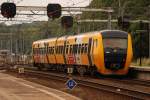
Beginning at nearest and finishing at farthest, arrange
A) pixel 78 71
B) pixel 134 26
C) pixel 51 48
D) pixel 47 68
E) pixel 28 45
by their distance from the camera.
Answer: pixel 78 71 → pixel 51 48 → pixel 47 68 → pixel 134 26 → pixel 28 45

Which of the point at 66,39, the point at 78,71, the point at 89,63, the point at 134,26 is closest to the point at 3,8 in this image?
the point at 66,39

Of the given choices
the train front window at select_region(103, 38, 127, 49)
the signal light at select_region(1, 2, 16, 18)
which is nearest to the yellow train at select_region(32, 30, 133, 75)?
the train front window at select_region(103, 38, 127, 49)

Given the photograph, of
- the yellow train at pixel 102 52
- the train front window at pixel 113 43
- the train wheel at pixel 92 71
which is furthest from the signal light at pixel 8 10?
the train front window at pixel 113 43

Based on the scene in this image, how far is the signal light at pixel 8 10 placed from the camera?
45.4 meters

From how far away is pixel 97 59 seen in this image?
34.2 m

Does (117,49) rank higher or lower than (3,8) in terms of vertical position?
lower

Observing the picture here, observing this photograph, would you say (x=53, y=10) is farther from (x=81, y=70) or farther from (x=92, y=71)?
(x=92, y=71)

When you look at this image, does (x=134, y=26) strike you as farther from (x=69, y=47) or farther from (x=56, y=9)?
(x=69, y=47)

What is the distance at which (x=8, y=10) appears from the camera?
1826 inches

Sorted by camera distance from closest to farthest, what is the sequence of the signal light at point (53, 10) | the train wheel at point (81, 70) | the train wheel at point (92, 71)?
the train wheel at point (92, 71)
the train wheel at point (81, 70)
the signal light at point (53, 10)

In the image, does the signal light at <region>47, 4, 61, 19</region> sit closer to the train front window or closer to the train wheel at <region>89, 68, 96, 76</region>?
the train wheel at <region>89, 68, 96, 76</region>

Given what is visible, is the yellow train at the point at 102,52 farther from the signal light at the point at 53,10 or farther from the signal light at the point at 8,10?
the signal light at the point at 53,10

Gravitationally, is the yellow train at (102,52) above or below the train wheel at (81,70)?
above

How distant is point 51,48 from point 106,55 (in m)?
15.4
